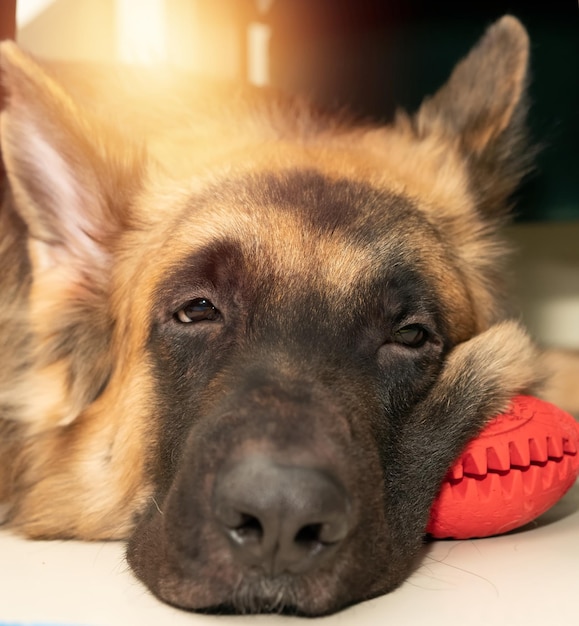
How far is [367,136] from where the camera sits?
234 centimetres

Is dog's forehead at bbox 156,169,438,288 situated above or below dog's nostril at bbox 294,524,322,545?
above

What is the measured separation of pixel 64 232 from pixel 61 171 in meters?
0.15

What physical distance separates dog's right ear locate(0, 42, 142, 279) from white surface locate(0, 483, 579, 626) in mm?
722

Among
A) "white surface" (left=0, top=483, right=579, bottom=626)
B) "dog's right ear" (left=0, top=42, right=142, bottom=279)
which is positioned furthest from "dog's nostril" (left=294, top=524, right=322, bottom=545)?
"dog's right ear" (left=0, top=42, right=142, bottom=279)

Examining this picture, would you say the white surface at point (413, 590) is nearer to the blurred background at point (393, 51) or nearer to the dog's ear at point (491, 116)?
the dog's ear at point (491, 116)

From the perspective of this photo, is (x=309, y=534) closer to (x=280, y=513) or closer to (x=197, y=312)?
(x=280, y=513)

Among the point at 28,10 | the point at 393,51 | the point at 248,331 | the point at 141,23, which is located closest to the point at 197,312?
the point at 248,331

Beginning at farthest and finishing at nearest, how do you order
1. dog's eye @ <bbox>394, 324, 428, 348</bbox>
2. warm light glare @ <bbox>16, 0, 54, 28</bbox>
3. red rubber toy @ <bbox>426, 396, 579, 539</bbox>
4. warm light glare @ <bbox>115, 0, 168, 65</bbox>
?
warm light glare @ <bbox>115, 0, 168, 65</bbox>
warm light glare @ <bbox>16, 0, 54, 28</bbox>
dog's eye @ <bbox>394, 324, 428, 348</bbox>
red rubber toy @ <bbox>426, 396, 579, 539</bbox>

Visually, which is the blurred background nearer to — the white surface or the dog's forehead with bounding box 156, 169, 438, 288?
the dog's forehead with bounding box 156, 169, 438, 288

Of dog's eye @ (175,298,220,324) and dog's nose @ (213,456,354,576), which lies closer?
dog's nose @ (213,456,354,576)

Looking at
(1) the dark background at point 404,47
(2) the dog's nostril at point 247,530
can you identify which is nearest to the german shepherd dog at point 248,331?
(2) the dog's nostril at point 247,530

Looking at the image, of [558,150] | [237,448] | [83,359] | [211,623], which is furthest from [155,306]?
[558,150]

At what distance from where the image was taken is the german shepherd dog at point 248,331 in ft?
Answer: 4.17

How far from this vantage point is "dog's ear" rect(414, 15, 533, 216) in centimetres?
222
